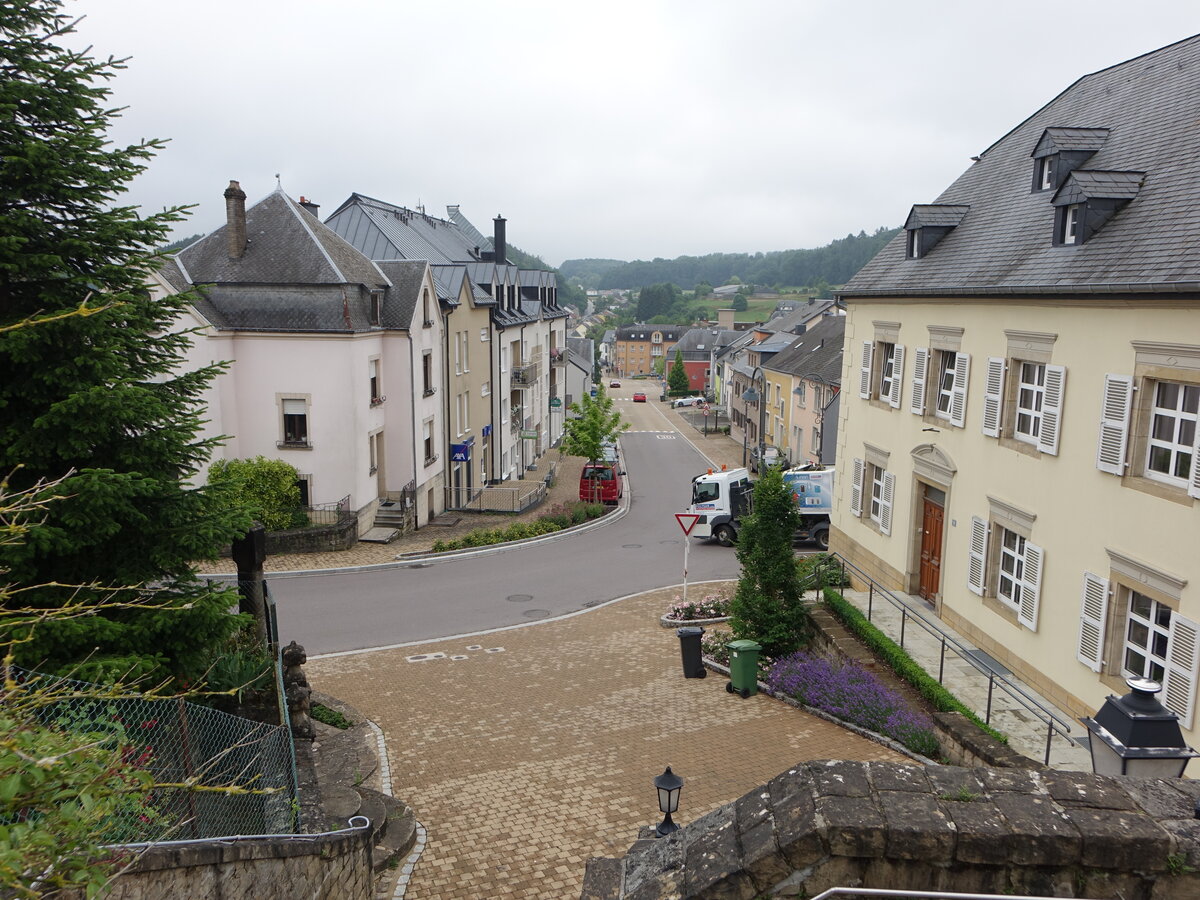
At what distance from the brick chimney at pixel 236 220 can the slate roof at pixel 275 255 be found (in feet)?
0.67

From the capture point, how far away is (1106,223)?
41.1 ft

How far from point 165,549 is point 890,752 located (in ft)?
30.8

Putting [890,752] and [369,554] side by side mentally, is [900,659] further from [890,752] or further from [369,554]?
[369,554]

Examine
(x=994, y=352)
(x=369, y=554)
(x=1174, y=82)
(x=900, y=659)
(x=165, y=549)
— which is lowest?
(x=369, y=554)

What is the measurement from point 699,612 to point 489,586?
20.0 ft

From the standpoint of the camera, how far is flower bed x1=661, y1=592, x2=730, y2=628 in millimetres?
19031

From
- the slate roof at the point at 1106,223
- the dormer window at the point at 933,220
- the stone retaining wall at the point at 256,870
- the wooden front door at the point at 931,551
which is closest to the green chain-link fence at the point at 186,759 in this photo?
the stone retaining wall at the point at 256,870

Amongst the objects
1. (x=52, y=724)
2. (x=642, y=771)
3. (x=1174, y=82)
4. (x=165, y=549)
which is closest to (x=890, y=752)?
(x=642, y=771)

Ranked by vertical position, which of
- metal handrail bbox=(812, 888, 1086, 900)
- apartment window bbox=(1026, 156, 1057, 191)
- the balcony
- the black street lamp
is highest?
apartment window bbox=(1026, 156, 1057, 191)

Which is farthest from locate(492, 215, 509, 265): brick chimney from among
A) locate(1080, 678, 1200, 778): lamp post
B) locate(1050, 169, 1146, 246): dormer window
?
locate(1080, 678, 1200, 778): lamp post

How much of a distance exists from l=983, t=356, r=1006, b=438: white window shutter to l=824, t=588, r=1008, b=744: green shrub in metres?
3.95

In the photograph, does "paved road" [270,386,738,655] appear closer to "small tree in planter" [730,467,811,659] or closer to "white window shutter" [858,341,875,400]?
"small tree in planter" [730,467,811,659]

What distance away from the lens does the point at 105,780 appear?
394cm

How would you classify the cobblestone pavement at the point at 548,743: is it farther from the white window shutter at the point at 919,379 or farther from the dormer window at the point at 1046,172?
the dormer window at the point at 1046,172
